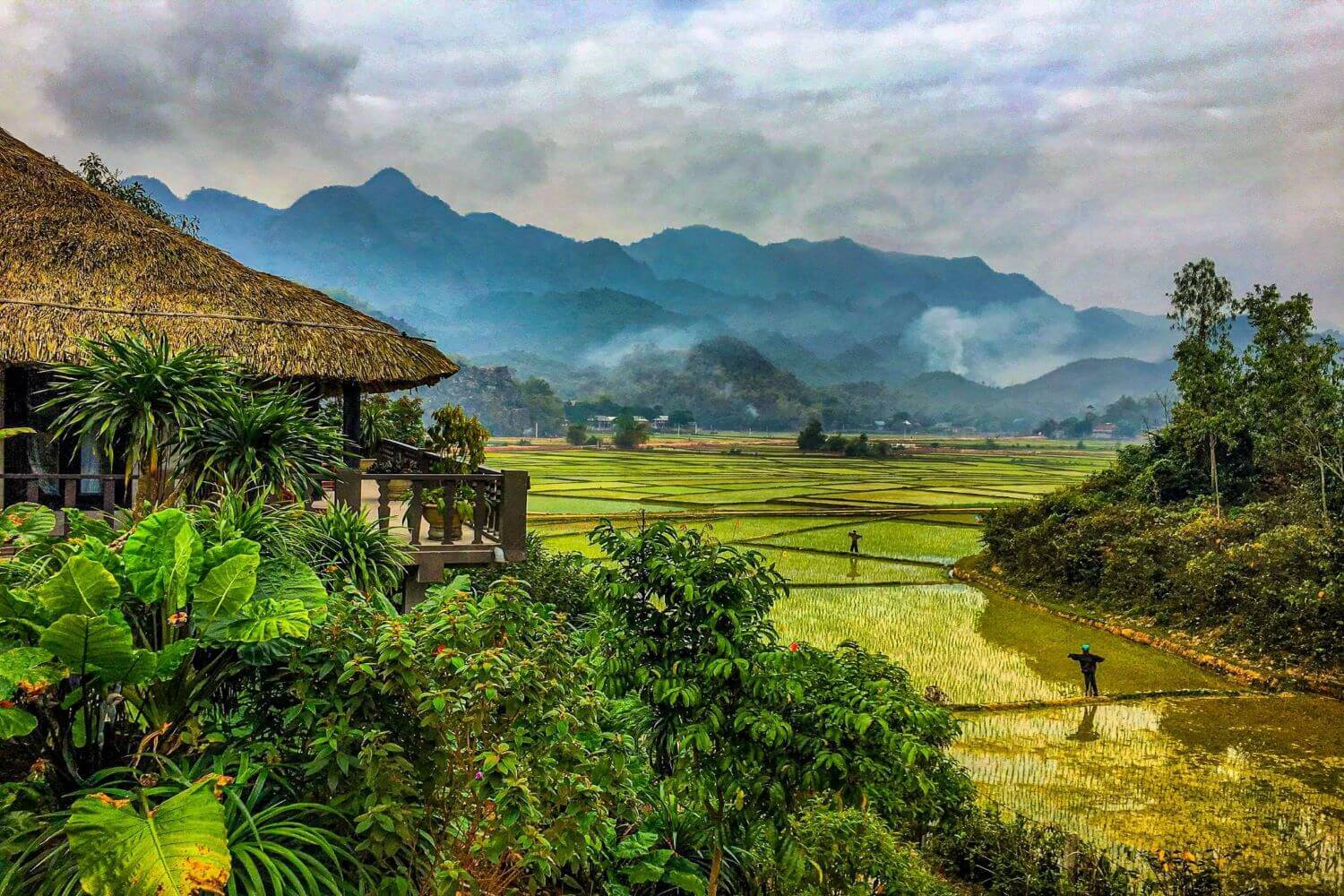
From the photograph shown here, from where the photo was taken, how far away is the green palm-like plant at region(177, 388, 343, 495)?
22.4 feet

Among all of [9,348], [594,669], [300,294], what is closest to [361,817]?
[594,669]

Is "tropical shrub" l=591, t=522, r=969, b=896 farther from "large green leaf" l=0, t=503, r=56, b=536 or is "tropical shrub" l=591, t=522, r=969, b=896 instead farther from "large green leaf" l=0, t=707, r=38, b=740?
"large green leaf" l=0, t=503, r=56, b=536

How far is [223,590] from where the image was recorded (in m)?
3.49

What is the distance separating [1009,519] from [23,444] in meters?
21.1

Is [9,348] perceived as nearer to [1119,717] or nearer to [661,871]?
[661,871]

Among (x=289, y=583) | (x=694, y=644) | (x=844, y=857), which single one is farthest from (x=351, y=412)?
(x=844, y=857)

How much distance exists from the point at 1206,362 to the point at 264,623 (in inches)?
1092

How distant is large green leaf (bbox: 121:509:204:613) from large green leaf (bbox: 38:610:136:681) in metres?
0.30

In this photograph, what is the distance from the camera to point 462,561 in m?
8.45

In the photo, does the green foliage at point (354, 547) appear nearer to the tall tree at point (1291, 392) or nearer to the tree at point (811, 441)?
the tall tree at point (1291, 392)

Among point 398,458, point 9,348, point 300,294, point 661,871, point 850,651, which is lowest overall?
point 661,871

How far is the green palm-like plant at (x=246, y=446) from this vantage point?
A: 6.82 metres

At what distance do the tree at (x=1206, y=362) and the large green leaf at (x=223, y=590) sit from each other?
2424 centimetres

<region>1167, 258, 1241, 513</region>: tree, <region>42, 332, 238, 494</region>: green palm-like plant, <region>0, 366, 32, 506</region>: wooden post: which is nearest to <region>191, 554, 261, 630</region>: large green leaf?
<region>42, 332, 238, 494</region>: green palm-like plant
